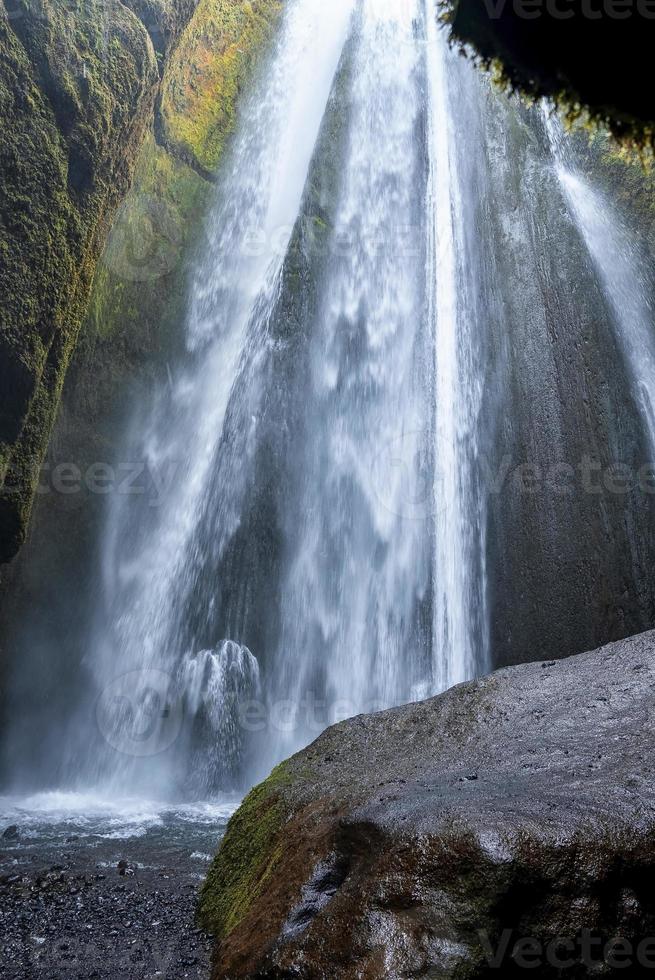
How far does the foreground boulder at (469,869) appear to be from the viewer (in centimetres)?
229

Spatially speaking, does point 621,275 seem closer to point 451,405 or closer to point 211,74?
point 451,405

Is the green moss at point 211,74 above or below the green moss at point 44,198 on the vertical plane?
above

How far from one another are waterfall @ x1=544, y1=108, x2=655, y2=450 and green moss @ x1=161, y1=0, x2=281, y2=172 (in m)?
6.38

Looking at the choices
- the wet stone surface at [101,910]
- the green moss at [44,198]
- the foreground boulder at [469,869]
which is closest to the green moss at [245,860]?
the foreground boulder at [469,869]

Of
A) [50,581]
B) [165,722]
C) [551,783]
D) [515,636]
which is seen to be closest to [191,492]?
[50,581]

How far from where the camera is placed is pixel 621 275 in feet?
42.1

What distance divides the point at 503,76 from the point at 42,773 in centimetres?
1121

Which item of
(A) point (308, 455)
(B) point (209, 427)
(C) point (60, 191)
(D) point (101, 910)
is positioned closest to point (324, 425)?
(A) point (308, 455)

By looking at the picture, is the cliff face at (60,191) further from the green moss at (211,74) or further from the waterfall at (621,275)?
the waterfall at (621,275)

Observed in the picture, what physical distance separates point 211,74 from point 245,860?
1490cm

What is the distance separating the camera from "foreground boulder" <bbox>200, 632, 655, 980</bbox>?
7.50 ft

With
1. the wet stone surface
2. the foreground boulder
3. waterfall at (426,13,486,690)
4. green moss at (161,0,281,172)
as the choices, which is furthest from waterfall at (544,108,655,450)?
the wet stone surface

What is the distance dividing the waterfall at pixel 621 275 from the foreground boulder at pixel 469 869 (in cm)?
954

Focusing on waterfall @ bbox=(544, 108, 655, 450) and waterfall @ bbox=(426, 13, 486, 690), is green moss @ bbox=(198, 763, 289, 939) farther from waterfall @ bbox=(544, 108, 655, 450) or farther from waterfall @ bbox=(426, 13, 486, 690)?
waterfall @ bbox=(544, 108, 655, 450)
